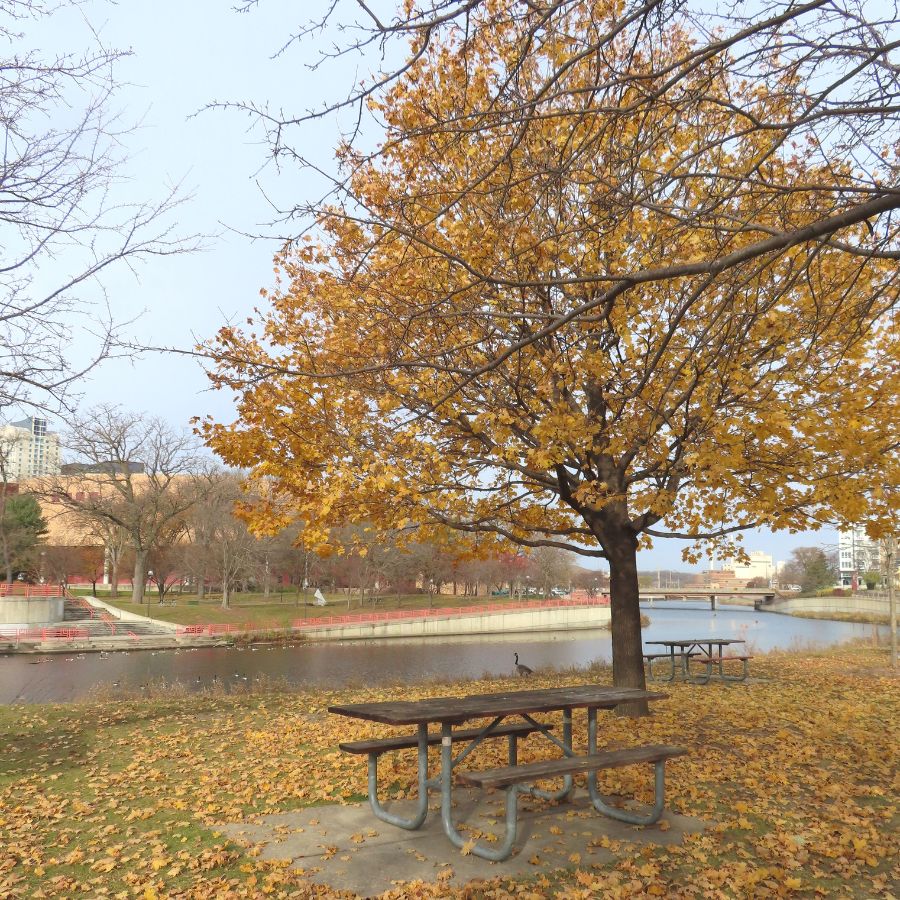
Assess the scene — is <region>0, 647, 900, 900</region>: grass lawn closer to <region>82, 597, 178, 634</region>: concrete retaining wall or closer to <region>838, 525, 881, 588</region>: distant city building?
<region>838, 525, 881, 588</region>: distant city building

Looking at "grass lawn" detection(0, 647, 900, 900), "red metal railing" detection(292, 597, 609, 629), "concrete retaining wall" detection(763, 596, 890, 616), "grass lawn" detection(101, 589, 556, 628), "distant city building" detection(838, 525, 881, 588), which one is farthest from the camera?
"concrete retaining wall" detection(763, 596, 890, 616)

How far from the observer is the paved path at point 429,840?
432cm

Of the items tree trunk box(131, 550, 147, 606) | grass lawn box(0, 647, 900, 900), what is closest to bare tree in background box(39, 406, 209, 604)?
tree trunk box(131, 550, 147, 606)

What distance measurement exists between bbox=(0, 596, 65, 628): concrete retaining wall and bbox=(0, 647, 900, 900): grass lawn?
3043 cm

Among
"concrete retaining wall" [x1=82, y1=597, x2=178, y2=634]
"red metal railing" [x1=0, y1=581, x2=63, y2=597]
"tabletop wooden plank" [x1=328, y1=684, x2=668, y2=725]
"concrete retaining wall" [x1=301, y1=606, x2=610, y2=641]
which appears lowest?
"concrete retaining wall" [x1=301, y1=606, x2=610, y2=641]

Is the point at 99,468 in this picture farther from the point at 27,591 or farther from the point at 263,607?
the point at 263,607

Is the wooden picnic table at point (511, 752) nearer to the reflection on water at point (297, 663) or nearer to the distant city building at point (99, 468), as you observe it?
the reflection on water at point (297, 663)

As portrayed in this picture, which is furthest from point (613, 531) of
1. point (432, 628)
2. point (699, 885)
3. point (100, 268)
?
point (432, 628)

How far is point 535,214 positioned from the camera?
816 centimetres

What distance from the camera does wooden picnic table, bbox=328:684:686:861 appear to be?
14.7ft

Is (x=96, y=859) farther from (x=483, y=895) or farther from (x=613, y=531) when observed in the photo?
(x=613, y=531)

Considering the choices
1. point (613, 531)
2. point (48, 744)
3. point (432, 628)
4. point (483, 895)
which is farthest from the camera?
point (432, 628)

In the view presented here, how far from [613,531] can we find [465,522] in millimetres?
1905

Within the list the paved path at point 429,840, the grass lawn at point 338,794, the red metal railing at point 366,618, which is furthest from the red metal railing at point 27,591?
the paved path at point 429,840
